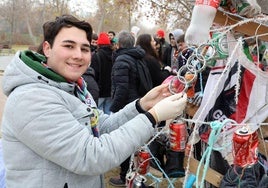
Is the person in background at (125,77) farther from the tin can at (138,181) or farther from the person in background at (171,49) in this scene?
the tin can at (138,181)

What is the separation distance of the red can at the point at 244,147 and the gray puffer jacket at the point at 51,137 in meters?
0.33

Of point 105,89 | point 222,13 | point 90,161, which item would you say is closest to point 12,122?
point 90,161

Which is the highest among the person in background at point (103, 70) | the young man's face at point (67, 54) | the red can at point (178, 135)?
the young man's face at point (67, 54)

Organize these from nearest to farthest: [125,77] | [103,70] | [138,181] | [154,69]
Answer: [138,181] → [125,77] → [154,69] → [103,70]

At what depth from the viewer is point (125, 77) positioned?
348cm

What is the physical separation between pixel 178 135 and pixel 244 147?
0.35 metres

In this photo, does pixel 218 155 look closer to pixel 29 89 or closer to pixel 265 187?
pixel 265 187

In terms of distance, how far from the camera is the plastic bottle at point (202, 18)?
1.44m

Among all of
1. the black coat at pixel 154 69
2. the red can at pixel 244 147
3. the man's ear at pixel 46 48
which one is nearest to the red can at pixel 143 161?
the red can at pixel 244 147

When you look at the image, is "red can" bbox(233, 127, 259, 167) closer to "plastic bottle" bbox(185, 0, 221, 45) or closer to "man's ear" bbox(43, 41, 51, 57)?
"plastic bottle" bbox(185, 0, 221, 45)

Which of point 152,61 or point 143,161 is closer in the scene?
point 143,161

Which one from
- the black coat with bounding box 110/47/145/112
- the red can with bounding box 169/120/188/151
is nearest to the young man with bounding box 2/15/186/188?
the red can with bounding box 169/120/188/151

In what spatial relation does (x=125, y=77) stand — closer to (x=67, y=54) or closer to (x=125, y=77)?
(x=125, y=77)

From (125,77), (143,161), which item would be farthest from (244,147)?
(125,77)
